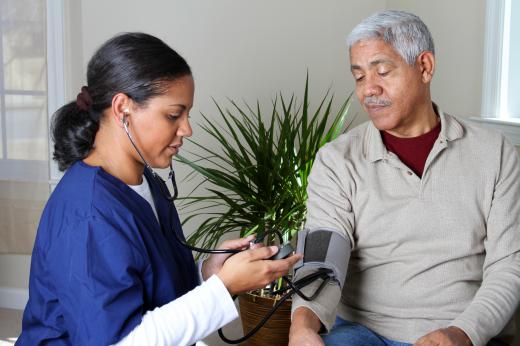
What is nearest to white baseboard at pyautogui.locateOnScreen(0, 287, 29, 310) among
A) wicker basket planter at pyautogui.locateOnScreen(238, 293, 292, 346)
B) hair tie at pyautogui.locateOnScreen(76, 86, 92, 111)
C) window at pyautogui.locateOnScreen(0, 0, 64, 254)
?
window at pyautogui.locateOnScreen(0, 0, 64, 254)

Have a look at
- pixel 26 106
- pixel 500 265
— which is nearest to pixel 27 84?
pixel 26 106

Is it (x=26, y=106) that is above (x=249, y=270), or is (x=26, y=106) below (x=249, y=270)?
above

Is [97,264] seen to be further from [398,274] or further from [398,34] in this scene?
[398,34]

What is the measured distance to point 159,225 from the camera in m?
1.64

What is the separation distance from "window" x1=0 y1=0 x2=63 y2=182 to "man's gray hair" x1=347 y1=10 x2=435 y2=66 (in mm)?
2105

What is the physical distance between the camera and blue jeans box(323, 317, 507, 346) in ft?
5.83

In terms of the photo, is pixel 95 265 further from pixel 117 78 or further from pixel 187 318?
pixel 117 78

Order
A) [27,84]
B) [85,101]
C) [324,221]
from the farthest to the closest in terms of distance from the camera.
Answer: [27,84] → [324,221] → [85,101]

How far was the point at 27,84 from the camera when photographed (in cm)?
354

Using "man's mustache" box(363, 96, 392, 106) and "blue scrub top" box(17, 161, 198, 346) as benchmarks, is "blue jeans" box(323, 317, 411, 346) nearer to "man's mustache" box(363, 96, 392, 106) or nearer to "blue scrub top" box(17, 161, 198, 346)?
"blue scrub top" box(17, 161, 198, 346)

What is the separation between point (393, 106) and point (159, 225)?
27.2 inches

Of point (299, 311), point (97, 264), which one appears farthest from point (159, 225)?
point (299, 311)

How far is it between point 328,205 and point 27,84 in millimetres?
2164

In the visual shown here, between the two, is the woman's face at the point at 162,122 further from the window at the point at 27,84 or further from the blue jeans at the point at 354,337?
the window at the point at 27,84
